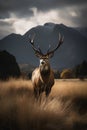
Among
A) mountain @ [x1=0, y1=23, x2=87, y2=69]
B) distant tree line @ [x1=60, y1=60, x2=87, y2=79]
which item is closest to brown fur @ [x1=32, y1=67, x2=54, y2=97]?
distant tree line @ [x1=60, y1=60, x2=87, y2=79]

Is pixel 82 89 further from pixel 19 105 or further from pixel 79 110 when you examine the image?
pixel 19 105

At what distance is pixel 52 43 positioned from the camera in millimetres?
117688

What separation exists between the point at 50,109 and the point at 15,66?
6999 millimetres

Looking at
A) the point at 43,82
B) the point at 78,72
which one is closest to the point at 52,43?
the point at 78,72

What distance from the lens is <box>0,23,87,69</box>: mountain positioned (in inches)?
4983

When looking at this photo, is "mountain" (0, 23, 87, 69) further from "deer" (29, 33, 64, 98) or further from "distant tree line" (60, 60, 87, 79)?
"deer" (29, 33, 64, 98)

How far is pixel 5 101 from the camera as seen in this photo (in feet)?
14.1

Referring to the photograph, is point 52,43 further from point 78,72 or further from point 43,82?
point 43,82

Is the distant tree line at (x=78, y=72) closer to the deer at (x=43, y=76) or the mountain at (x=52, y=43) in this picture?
the deer at (x=43, y=76)

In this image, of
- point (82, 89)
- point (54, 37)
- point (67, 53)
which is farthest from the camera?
point (67, 53)

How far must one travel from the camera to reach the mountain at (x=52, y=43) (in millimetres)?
126562

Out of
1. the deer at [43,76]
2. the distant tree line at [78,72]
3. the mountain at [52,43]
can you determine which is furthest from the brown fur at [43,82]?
the mountain at [52,43]

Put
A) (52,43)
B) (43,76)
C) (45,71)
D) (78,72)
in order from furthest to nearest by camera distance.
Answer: (52,43) < (78,72) < (43,76) < (45,71)

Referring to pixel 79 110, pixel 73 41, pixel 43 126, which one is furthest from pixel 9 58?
pixel 73 41
